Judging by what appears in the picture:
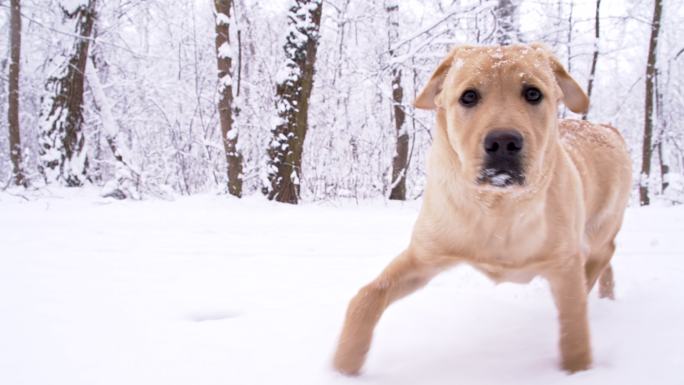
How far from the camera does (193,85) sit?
55.4 feet

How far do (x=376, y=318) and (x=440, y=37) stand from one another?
303 inches

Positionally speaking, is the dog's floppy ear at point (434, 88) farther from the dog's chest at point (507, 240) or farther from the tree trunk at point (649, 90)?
the tree trunk at point (649, 90)

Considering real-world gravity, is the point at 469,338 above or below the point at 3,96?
below

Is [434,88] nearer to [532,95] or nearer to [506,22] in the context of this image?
[532,95]

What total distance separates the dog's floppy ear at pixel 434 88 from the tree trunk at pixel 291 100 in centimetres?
544

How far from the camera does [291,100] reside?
7.67m

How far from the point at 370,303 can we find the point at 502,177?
0.70 m

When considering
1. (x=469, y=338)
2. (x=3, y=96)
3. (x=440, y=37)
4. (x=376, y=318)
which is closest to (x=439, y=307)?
(x=469, y=338)

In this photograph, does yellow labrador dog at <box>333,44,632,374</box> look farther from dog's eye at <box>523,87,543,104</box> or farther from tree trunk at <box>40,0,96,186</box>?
tree trunk at <box>40,0,96,186</box>

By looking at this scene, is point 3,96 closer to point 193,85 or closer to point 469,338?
point 193,85

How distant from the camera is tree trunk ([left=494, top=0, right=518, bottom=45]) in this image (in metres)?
8.55

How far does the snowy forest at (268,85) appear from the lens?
26.3 feet

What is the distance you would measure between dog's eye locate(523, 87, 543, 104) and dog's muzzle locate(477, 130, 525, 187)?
0.90ft

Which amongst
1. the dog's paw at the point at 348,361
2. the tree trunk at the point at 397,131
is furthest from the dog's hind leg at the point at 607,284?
the tree trunk at the point at 397,131
